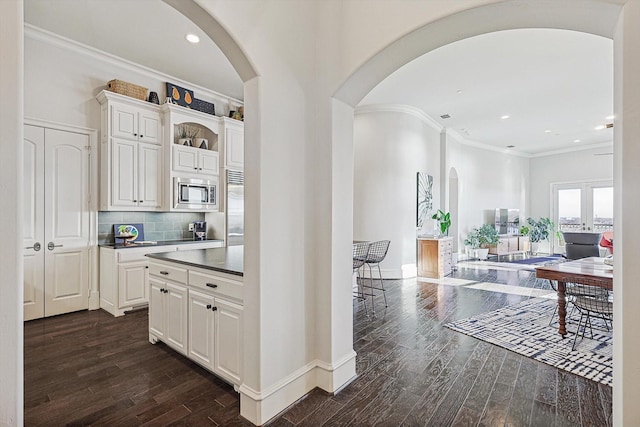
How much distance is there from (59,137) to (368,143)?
4.96m

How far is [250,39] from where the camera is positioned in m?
1.90

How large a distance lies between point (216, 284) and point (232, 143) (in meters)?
3.65

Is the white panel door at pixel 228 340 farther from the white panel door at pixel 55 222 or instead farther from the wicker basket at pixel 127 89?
the wicker basket at pixel 127 89

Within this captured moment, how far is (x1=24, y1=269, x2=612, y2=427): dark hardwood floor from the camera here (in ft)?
6.43

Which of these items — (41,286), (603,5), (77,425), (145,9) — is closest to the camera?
(603,5)

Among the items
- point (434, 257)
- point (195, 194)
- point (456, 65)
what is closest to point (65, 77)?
point (195, 194)

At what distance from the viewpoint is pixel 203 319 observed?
7.84 ft

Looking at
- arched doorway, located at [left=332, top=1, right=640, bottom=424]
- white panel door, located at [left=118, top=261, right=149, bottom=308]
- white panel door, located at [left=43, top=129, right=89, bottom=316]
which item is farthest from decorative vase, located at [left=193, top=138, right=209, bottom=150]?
arched doorway, located at [left=332, top=1, right=640, bottom=424]

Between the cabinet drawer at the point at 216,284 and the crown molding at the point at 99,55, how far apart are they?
3.59m

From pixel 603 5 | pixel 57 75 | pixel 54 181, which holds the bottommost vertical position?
pixel 54 181

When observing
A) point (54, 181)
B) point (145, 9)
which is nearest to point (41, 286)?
point (54, 181)

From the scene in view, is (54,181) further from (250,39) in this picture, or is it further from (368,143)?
(368,143)

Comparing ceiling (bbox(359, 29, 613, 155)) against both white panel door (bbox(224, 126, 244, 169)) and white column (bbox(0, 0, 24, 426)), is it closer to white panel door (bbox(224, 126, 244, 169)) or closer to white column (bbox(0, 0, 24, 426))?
white panel door (bbox(224, 126, 244, 169))
